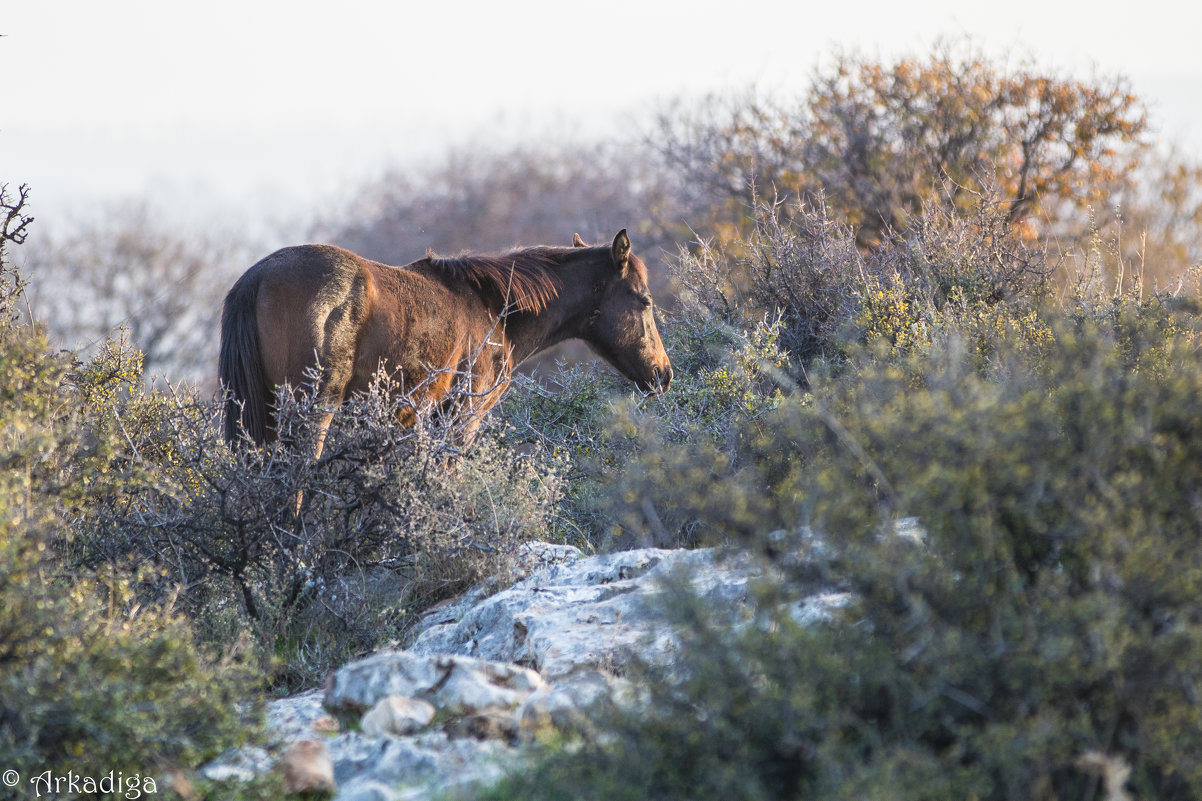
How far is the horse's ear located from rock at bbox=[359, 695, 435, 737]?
519 centimetres

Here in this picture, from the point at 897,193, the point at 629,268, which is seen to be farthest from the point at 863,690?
the point at 897,193

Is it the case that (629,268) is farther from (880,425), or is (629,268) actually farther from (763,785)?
(763,785)

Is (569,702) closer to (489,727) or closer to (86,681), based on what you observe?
(489,727)

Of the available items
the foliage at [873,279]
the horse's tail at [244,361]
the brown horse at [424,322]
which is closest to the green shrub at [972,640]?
the brown horse at [424,322]

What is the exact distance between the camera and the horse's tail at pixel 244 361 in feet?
20.9

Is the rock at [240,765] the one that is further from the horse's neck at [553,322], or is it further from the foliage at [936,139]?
the foliage at [936,139]

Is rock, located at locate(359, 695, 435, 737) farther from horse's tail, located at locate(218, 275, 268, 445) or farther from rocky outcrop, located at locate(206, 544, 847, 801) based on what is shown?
horse's tail, located at locate(218, 275, 268, 445)

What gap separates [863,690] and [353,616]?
10.1 feet

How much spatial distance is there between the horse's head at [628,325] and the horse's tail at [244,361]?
2933mm

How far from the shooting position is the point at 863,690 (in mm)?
2854

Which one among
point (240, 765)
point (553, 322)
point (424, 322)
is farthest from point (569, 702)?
point (553, 322)

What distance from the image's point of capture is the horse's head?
8.47 metres

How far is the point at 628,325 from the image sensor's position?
849 centimetres

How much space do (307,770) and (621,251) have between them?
567 cm
